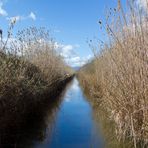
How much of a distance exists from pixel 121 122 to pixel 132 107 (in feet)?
2.53

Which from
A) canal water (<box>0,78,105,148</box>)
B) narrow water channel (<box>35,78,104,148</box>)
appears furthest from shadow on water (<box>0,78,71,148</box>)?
narrow water channel (<box>35,78,104,148</box>)

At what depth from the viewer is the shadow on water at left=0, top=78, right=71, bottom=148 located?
7105 mm

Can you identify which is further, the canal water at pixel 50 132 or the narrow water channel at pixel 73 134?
the narrow water channel at pixel 73 134

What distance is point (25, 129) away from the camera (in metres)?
8.61

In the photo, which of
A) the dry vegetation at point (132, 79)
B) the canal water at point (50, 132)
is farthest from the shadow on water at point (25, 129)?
the dry vegetation at point (132, 79)

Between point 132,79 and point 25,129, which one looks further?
point 25,129

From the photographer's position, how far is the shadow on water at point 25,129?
7.11 metres

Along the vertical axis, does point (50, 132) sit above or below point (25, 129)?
below

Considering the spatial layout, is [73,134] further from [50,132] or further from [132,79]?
[132,79]

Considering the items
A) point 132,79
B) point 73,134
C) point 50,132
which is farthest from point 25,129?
point 132,79

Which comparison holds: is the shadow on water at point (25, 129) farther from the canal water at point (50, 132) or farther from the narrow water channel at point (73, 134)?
the narrow water channel at point (73, 134)

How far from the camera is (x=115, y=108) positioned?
25.1 ft

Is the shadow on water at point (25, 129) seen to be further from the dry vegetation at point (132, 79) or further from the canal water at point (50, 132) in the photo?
the dry vegetation at point (132, 79)

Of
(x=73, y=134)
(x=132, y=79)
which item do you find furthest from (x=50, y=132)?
(x=132, y=79)
